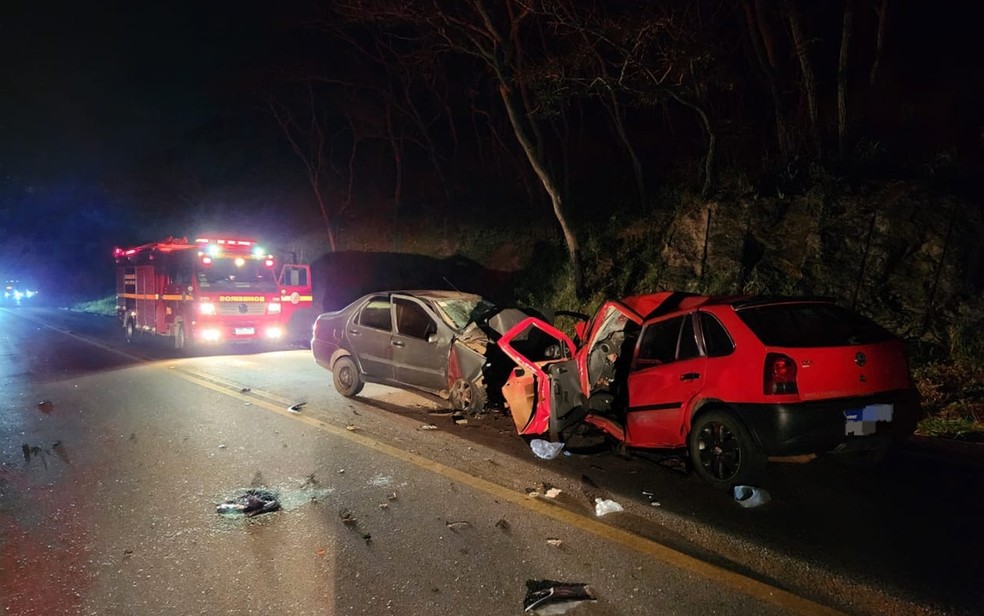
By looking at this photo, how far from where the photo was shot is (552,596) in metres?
3.37

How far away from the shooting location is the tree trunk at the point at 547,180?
12273 millimetres

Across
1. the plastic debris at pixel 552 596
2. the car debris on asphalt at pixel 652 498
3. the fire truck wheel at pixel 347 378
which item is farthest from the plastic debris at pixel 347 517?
the fire truck wheel at pixel 347 378

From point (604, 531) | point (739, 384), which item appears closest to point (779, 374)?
point (739, 384)

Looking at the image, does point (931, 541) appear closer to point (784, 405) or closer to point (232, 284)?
point (784, 405)

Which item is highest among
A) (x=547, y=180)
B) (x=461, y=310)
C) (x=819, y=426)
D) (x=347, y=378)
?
(x=547, y=180)

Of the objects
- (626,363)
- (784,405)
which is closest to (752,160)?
(626,363)

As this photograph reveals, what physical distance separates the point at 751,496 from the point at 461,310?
4.62 m

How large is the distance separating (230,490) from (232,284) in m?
10.0

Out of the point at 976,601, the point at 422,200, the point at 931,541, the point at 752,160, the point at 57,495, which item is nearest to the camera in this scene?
the point at 976,601

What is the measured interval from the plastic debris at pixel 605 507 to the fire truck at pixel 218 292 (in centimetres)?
1135

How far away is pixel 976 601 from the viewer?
3.27 meters

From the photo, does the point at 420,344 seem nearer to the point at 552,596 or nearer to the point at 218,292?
the point at 552,596

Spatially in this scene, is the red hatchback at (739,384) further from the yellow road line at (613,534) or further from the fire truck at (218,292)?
the fire truck at (218,292)

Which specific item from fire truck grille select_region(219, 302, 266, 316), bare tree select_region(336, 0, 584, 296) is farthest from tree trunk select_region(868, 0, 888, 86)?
fire truck grille select_region(219, 302, 266, 316)
